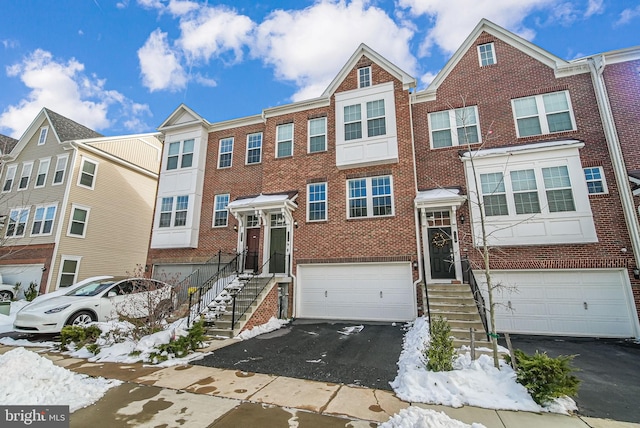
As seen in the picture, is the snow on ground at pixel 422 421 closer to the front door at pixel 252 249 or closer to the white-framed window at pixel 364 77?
the front door at pixel 252 249

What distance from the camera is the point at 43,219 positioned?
17281mm

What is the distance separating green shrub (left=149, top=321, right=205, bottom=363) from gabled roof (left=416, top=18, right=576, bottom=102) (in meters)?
12.3

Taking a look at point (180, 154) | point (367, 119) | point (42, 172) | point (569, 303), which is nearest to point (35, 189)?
point (42, 172)

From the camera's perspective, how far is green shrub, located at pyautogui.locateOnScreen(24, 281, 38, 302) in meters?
14.9

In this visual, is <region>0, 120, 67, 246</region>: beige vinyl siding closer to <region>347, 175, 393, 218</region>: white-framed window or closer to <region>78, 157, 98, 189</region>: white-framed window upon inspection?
<region>78, 157, 98, 189</region>: white-framed window

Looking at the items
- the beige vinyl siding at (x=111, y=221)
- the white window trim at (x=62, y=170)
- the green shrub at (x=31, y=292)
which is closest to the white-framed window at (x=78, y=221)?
the beige vinyl siding at (x=111, y=221)

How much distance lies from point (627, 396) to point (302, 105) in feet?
44.7

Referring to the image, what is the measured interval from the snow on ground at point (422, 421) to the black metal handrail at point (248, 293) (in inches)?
246

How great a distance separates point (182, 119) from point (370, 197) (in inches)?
462

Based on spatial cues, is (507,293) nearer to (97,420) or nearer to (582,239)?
(582,239)

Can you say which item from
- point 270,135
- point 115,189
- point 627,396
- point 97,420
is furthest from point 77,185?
point 627,396

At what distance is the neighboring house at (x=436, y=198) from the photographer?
9.56 metres

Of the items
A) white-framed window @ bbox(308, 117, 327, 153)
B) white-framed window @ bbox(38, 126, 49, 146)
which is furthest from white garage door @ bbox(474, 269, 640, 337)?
white-framed window @ bbox(38, 126, 49, 146)

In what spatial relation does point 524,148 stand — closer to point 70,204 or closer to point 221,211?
point 221,211
